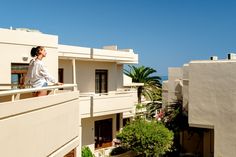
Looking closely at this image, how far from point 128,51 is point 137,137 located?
8387mm

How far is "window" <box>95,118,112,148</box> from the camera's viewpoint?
23.1 meters

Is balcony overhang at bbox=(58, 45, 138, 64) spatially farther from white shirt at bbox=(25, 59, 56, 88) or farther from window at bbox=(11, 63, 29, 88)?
white shirt at bbox=(25, 59, 56, 88)

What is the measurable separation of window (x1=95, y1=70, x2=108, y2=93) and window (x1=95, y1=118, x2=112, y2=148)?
2.02 metres

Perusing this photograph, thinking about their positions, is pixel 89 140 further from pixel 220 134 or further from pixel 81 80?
pixel 220 134

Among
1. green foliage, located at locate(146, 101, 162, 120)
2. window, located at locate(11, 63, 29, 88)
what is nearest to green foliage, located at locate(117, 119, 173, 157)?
green foliage, located at locate(146, 101, 162, 120)

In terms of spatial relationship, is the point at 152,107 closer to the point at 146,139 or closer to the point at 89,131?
the point at 89,131

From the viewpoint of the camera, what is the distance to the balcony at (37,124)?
17.4ft

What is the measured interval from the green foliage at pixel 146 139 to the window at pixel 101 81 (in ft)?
12.2

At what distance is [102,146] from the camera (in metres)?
23.4

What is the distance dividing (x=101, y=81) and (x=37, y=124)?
17809mm

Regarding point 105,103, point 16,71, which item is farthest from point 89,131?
point 16,71

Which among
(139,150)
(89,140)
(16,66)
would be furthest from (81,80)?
(16,66)

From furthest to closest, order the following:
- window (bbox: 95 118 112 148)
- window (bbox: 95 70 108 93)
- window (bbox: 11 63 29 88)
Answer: window (bbox: 95 70 108 93) < window (bbox: 95 118 112 148) < window (bbox: 11 63 29 88)

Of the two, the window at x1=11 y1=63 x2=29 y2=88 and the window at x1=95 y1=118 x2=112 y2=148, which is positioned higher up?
the window at x1=11 y1=63 x2=29 y2=88
